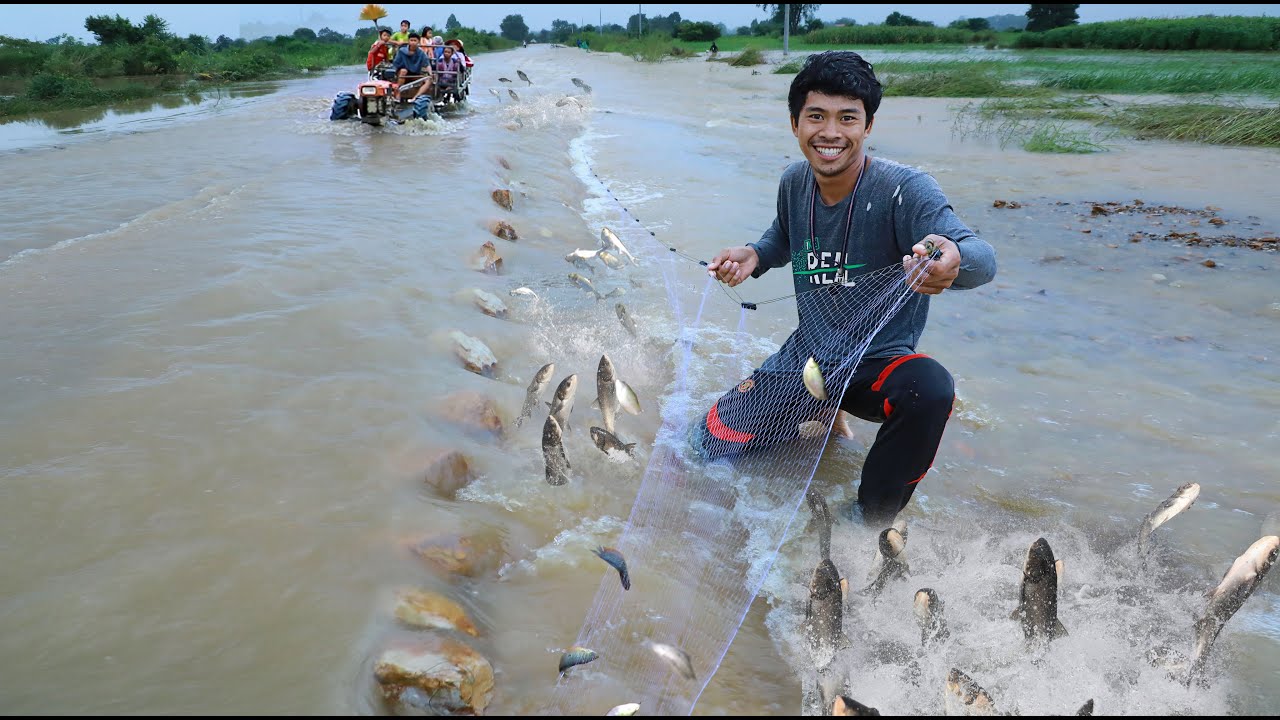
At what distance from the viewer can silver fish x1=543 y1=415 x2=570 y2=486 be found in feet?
11.0

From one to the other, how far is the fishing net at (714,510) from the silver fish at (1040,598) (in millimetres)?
866

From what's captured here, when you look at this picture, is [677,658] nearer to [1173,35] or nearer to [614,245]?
[614,245]

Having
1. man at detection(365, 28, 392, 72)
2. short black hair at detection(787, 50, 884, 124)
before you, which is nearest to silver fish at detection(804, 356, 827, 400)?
short black hair at detection(787, 50, 884, 124)

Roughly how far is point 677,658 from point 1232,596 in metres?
1.84

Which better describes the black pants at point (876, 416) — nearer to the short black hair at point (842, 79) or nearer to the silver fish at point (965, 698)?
the silver fish at point (965, 698)

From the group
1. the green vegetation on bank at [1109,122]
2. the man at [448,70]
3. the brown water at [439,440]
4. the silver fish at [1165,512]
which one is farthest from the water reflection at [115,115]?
the green vegetation on bank at [1109,122]

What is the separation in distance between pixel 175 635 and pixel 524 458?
5.41 feet

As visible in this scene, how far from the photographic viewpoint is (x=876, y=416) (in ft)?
10.9

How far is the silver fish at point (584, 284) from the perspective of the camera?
6.01 m

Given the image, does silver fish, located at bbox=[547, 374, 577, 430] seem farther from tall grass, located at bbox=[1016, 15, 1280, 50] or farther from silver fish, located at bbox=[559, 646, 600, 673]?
tall grass, located at bbox=[1016, 15, 1280, 50]

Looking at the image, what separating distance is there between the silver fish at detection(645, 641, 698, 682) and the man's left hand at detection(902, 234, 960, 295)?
5.30 feet

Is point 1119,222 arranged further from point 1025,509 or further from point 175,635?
point 175,635

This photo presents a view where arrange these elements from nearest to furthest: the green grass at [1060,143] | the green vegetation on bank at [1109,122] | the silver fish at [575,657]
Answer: the silver fish at [575,657] → the green vegetation on bank at [1109,122] → the green grass at [1060,143]

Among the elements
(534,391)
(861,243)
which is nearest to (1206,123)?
(861,243)
